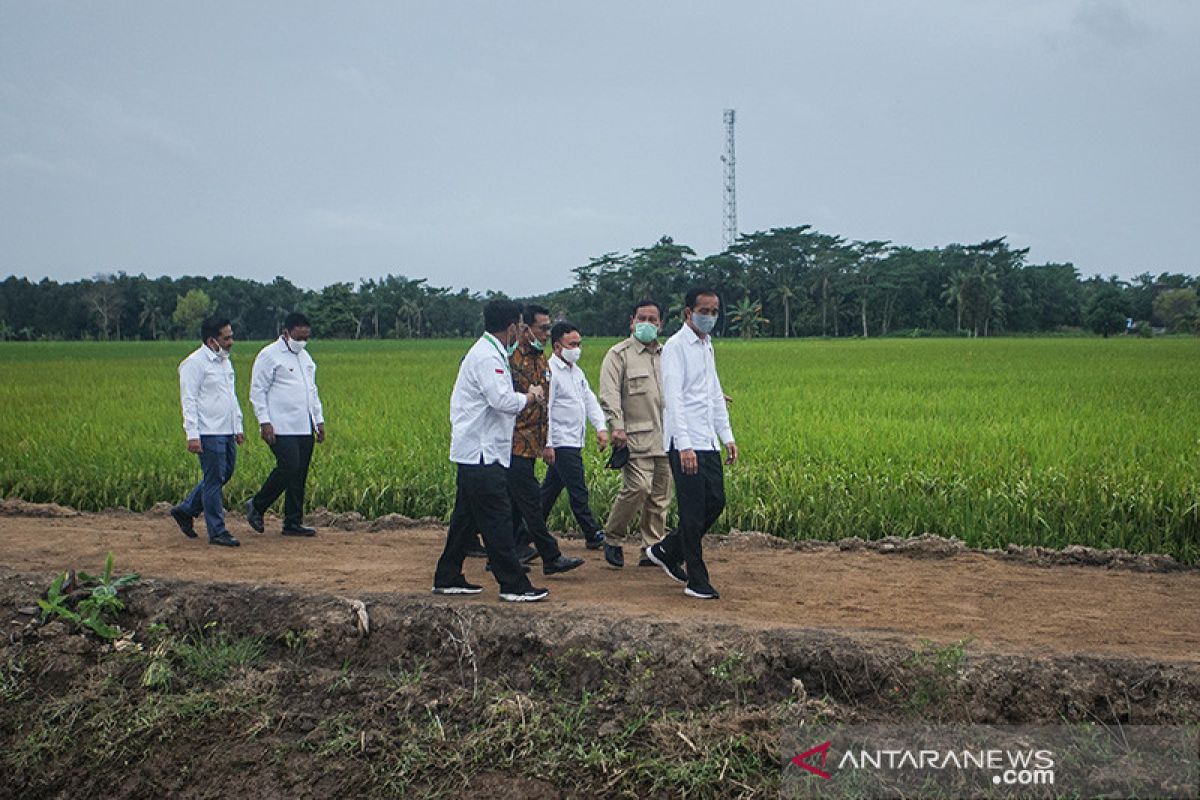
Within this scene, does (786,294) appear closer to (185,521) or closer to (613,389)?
(185,521)

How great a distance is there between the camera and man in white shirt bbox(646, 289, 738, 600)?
5414mm

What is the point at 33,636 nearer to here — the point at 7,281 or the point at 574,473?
the point at 574,473

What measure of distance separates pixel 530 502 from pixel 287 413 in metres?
2.41

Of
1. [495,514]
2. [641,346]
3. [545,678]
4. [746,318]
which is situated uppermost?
[746,318]

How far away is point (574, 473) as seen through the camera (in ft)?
22.1

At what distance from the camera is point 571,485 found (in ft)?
22.2

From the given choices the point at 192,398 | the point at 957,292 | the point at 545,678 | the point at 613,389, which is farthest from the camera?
the point at 957,292

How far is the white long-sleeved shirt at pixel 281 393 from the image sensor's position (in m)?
7.62

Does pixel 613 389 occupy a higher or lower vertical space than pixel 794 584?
higher

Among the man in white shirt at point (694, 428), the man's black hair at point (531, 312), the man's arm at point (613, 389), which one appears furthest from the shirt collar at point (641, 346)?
the man in white shirt at point (694, 428)

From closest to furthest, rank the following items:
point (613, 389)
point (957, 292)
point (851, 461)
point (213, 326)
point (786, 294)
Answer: point (613, 389) < point (213, 326) < point (851, 461) < point (957, 292) < point (786, 294)

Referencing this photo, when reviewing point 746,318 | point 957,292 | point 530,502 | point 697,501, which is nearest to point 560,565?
point 530,502

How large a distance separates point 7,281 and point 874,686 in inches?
3580

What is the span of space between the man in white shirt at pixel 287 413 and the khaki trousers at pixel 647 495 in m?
2.68
